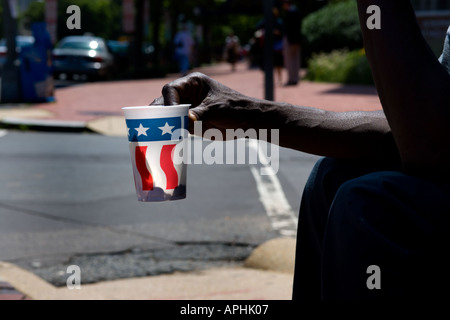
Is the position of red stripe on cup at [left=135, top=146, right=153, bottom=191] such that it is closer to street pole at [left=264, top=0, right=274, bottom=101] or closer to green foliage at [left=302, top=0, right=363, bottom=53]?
street pole at [left=264, top=0, right=274, bottom=101]

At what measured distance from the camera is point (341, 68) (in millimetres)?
21828

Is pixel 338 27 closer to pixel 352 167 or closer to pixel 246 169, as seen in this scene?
pixel 246 169

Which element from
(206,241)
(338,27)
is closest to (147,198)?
(206,241)

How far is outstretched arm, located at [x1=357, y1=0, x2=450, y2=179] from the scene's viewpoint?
4.49ft

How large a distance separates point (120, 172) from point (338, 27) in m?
18.0

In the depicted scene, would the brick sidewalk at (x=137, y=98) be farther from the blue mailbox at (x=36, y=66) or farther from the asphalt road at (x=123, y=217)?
the asphalt road at (x=123, y=217)

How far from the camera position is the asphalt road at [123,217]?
4.72m

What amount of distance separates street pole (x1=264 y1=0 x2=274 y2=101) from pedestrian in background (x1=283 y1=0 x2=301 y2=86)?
726 centimetres

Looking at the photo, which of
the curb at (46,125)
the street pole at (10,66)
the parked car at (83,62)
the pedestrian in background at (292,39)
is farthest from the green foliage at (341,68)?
the curb at (46,125)

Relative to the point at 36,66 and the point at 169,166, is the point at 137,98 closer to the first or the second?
the point at 36,66

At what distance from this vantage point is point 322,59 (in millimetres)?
23203

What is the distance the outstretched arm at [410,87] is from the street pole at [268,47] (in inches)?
273

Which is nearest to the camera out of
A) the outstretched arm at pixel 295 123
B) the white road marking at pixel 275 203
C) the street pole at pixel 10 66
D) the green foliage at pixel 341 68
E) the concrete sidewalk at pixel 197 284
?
the outstretched arm at pixel 295 123

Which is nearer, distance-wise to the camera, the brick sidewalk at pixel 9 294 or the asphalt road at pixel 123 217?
the brick sidewalk at pixel 9 294
